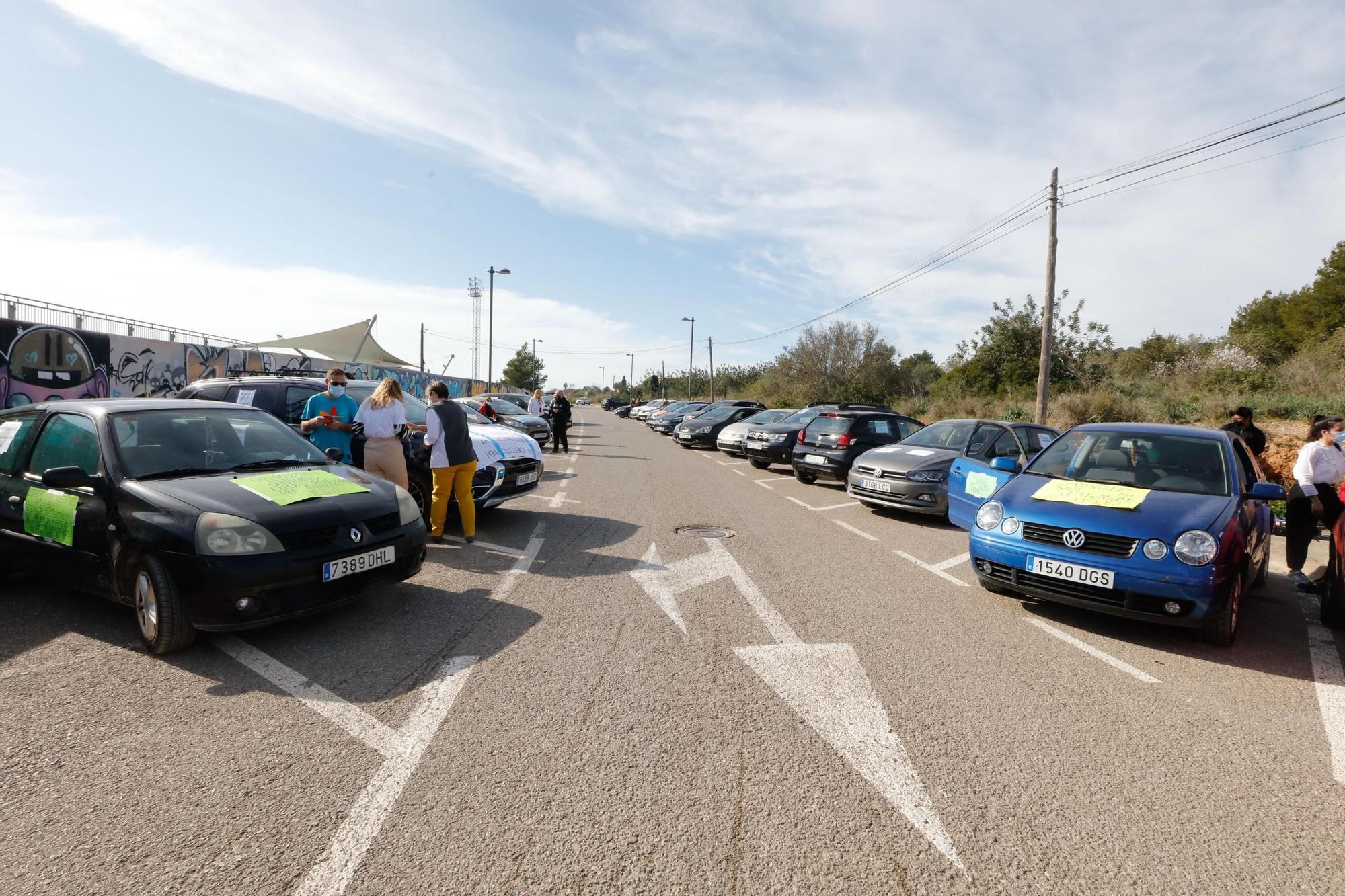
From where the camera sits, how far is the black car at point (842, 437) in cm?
1259

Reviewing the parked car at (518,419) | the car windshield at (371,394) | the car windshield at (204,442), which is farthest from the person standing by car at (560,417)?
the car windshield at (204,442)

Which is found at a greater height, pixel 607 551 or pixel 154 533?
pixel 154 533

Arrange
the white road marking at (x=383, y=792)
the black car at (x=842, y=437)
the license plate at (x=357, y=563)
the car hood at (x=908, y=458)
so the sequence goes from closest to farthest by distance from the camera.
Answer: the white road marking at (x=383, y=792) → the license plate at (x=357, y=563) → the car hood at (x=908, y=458) → the black car at (x=842, y=437)

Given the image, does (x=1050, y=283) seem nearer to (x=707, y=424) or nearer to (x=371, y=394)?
(x=707, y=424)

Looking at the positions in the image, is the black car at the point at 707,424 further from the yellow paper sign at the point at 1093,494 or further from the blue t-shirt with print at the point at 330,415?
the yellow paper sign at the point at 1093,494

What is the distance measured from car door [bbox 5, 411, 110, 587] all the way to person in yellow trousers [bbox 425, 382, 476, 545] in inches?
108

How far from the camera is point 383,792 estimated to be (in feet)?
8.96

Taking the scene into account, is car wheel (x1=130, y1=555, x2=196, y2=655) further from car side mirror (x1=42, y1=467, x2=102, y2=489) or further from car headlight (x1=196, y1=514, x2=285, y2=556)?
car side mirror (x1=42, y1=467, x2=102, y2=489)

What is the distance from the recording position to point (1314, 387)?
20.3 m

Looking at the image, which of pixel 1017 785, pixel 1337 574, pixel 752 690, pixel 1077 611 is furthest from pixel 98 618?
pixel 1337 574

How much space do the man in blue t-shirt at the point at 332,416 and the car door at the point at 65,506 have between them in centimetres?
239

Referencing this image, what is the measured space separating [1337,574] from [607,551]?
589 centimetres

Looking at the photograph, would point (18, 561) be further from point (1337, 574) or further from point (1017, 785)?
point (1337, 574)

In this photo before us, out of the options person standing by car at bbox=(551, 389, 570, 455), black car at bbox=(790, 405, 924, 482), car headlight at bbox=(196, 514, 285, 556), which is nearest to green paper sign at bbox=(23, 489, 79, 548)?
car headlight at bbox=(196, 514, 285, 556)
